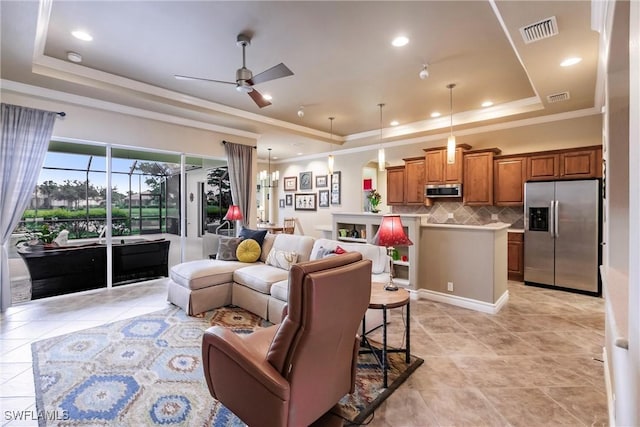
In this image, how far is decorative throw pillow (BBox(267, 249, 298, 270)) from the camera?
4027 millimetres

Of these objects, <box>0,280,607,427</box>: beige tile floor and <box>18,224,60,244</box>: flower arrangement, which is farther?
<box>18,224,60,244</box>: flower arrangement

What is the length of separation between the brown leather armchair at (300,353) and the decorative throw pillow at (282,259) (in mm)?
2178

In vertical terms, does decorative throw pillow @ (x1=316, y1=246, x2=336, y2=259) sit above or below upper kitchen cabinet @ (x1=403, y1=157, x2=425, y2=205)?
below

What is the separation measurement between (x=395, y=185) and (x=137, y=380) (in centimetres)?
586

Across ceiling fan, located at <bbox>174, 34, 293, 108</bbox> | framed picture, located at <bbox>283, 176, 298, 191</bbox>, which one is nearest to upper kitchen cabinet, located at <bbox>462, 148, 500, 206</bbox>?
ceiling fan, located at <bbox>174, 34, 293, 108</bbox>

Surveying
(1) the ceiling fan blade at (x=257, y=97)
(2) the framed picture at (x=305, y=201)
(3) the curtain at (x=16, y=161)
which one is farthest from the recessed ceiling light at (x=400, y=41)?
(2) the framed picture at (x=305, y=201)

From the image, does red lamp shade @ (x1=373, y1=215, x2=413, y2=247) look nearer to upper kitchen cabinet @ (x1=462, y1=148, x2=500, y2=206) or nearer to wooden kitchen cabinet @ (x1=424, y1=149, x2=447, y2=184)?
upper kitchen cabinet @ (x1=462, y1=148, x2=500, y2=206)

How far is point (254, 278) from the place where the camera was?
12.1ft

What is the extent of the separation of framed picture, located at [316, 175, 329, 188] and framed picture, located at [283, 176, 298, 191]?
898 mm

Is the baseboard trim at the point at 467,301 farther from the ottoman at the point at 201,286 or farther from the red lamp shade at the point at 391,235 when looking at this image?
the ottoman at the point at 201,286

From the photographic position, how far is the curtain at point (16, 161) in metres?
3.74

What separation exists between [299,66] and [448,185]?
3801 millimetres

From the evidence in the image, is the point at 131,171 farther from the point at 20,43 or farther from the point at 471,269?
the point at 471,269

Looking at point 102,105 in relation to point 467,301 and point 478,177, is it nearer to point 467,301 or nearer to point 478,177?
point 467,301
